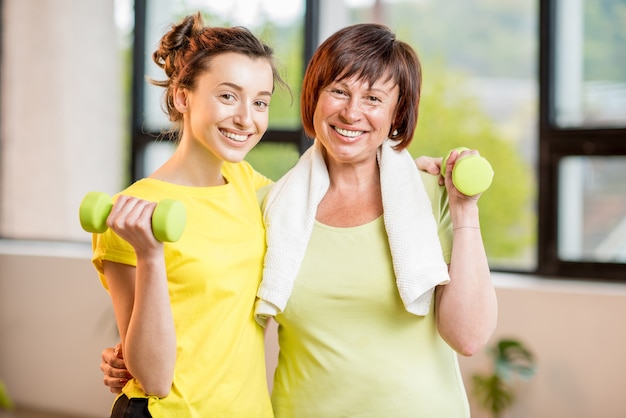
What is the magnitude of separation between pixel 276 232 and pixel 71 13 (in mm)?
3196

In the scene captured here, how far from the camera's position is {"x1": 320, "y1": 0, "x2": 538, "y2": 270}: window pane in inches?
196

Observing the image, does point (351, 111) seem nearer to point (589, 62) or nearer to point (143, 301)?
point (143, 301)

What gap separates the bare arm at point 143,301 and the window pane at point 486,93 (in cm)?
351

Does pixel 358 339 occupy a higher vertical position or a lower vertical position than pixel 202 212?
lower

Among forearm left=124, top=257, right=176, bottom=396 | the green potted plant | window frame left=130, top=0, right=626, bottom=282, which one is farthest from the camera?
window frame left=130, top=0, right=626, bottom=282

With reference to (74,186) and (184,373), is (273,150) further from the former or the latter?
(184,373)

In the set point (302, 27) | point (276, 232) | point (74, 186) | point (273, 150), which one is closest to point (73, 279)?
point (74, 186)

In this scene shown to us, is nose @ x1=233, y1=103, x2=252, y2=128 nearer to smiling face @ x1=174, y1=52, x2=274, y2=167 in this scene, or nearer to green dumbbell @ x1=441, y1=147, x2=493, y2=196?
smiling face @ x1=174, y1=52, x2=274, y2=167

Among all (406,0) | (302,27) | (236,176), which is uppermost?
(406,0)

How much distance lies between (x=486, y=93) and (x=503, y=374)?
8.73 feet

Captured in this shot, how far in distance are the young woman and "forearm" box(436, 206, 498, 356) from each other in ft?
1.24

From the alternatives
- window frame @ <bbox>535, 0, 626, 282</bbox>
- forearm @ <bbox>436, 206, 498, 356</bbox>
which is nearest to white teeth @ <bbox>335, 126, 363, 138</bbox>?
forearm @ <bbox>436, 206, 498, 356</bbox>

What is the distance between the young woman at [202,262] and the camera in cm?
145

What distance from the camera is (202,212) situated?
1.56m
